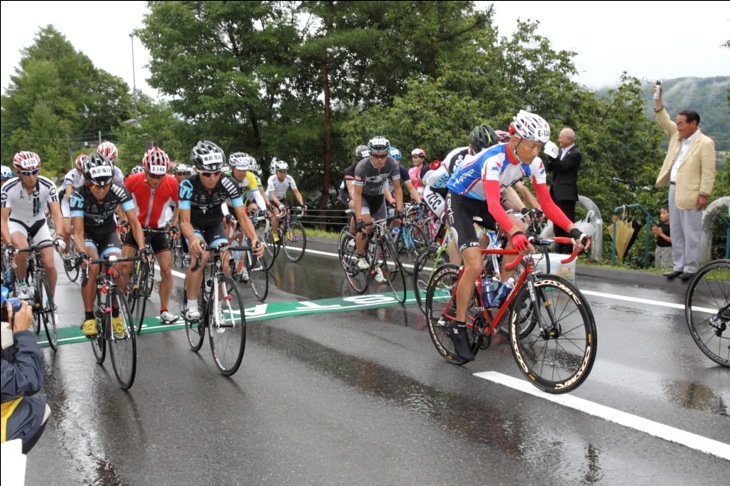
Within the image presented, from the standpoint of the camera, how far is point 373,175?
33.2 feet

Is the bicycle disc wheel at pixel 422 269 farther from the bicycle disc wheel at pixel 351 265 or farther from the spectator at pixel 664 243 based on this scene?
the spectator at pixel 664 243

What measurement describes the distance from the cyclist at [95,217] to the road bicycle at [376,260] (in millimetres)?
3367

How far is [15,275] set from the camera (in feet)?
27.9

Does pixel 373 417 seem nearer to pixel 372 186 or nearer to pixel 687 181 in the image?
pixel 372 186

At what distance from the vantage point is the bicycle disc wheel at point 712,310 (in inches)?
237

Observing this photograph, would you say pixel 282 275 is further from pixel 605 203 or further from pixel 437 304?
pixel 605 203

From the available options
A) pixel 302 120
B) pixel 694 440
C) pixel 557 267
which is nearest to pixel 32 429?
pixel 694 440

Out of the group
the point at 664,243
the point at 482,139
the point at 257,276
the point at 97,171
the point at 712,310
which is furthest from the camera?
the point at 257,276

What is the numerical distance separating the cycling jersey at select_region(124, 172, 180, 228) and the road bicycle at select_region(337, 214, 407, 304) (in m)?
2.88

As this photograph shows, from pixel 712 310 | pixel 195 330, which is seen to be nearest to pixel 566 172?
pixel 712 310

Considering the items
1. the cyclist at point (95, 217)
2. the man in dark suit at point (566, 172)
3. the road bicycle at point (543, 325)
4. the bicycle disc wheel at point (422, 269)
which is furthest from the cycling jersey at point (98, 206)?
the man in dark suit at point (566, 172)

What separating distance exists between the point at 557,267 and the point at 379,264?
249cm

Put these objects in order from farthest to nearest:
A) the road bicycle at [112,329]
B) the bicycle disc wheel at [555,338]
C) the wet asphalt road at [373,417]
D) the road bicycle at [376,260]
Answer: the road bicycle at [376,260] < the road bicycle at [112,329] < the bicycle disc wheel at [555,338] < the wet asphalt road at [373,417]

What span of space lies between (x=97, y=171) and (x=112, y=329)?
62.4 inches
